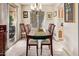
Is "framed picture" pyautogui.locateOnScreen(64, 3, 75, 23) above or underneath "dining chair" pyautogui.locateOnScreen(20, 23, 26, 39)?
above

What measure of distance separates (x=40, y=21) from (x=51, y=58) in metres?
0.79

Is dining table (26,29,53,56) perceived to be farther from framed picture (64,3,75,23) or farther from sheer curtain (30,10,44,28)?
framed picture (64,3,75,23)

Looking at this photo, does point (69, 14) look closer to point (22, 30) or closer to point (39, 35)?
point (39, 35)

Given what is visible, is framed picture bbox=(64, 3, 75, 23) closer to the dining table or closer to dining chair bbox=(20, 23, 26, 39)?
the dining table

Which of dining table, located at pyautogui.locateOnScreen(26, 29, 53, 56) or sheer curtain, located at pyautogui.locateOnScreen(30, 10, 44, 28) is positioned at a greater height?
sheer curtain, located at pyautogui.locateOnScreen(30, 10, 44, 28)

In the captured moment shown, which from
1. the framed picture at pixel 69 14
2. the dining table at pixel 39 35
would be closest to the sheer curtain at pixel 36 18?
the dining table at pixel 39 35

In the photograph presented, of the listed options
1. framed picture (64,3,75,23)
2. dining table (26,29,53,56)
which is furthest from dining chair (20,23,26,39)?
framed picture (64,3,75,23)

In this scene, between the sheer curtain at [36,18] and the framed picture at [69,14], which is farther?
the framed picture at [69,14]

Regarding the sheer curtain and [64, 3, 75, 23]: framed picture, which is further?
[64, 3, 75, 23]: framed picture

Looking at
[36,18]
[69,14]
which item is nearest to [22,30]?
[36,18]

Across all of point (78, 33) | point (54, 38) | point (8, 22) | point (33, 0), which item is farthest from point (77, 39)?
point (8, 22)

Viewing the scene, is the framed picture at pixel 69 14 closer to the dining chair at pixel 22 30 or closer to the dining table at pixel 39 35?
the dining table at pixel 39 35

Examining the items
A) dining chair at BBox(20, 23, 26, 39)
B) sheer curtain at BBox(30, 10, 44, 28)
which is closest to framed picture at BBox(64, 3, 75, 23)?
sheer curtain at BBox(30, 10, 44, 28)

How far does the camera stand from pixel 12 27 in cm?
Result: 224
